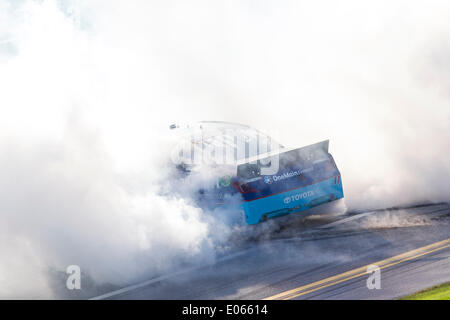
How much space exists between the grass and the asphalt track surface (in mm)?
157

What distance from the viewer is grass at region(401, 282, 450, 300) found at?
801 cm

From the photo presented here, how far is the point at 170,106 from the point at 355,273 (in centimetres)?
1118

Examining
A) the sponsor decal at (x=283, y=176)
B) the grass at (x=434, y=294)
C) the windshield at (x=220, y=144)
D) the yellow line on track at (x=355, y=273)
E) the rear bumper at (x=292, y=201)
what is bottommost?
the grass at (x=434, y=294)

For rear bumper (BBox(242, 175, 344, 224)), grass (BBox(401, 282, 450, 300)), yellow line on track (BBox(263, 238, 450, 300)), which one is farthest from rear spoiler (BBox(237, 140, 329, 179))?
grass (BBox(401, 282, 450, 300))

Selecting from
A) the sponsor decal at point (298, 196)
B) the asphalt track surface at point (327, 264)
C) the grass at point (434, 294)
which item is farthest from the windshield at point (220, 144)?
the grass at point (434, 294)

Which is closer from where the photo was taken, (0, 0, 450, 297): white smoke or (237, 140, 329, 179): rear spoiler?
(0, 0, 450, 297): white smoke

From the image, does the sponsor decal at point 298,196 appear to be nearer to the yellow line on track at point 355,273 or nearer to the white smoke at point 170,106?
the white smoke at point 170,106

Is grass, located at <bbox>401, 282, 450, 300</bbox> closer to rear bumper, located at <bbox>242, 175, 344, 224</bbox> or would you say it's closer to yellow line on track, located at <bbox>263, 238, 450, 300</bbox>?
yellow line on track, located at <bbox>263, 238, 450, 300</bbox>

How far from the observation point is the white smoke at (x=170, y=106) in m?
9.43

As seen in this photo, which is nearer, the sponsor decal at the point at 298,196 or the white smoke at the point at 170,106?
the white smoke at the point at 170,106

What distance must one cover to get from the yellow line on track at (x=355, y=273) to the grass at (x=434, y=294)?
939mm

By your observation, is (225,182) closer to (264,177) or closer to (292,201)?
(264,177)
